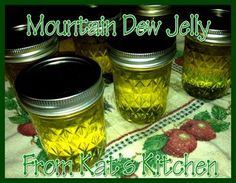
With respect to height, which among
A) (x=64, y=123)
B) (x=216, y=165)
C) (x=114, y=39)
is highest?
(x=114, y=39)

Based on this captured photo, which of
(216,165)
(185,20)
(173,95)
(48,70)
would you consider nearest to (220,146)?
(216,165)

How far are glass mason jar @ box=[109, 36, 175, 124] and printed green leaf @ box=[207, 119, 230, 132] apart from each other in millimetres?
124

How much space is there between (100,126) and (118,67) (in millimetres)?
146

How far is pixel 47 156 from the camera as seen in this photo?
67cm

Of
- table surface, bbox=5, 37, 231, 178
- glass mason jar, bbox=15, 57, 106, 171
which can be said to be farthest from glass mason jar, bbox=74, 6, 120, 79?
glass mason jar, bbox=15, 57, 106, 171

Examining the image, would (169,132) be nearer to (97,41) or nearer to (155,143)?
(155,143)

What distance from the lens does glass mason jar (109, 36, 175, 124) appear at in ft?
2.10

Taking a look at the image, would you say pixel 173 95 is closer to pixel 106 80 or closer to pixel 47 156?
pixel 106 80

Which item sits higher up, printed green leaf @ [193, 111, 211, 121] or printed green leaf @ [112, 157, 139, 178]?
printed green leaf @ [193, 111, 211, 121]

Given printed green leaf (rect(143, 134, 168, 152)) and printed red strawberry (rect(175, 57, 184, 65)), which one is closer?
printed green leaf (rect(143, 134, 168, 152))

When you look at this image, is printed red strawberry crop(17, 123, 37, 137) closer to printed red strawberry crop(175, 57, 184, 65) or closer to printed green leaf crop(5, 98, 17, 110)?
printed green leaf crop(5, 98, 17, 110)

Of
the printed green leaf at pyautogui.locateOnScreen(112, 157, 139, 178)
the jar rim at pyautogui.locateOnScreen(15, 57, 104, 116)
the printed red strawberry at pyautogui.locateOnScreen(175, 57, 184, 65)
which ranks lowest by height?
the printed green leaf at pyautogui.locateOnScreen(112, 157, 139, 178)

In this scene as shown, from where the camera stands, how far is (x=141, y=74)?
68 cm

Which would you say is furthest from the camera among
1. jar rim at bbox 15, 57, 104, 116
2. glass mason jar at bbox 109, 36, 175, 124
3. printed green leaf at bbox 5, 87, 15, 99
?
printed green leaf at bbox 5, 87, 15, 99
